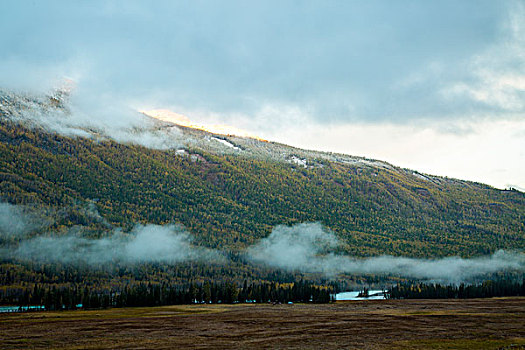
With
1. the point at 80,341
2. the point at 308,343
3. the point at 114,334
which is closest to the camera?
the point at 308,343

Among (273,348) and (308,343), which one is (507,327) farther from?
(273,348)

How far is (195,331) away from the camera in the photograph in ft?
Answer: 340

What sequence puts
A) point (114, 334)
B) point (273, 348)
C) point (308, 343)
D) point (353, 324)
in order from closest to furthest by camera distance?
point (273, 348)
point (308, 343)
point (114, 334)
point (353, 324)

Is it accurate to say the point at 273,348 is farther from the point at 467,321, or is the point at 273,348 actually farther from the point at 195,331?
the point at 467,321

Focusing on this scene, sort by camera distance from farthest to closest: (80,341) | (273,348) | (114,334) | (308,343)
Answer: (114,334)
(80,341)
(308,343)
(273,348)

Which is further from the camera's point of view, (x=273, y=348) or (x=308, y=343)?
(x=308, y=343)

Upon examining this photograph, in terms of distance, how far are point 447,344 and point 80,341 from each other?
69.7 metres

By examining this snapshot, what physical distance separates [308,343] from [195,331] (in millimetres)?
34005

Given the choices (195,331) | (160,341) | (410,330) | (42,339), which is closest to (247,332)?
(195,331)

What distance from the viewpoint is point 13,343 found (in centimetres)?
8431

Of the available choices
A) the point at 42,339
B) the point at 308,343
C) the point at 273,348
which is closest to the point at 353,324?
the point at 308,343

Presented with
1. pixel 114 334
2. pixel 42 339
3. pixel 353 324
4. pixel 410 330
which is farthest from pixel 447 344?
pixel 42 339

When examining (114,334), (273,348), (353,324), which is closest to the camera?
(273,348)

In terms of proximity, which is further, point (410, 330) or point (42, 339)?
point (410, 330)
